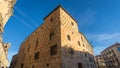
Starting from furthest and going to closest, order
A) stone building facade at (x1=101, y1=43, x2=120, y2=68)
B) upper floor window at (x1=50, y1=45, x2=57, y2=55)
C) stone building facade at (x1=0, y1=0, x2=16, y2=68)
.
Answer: stone building facade at (x1=101, y1=43, x2=120, y2=68) < stone building facade at (x1=0, y1=0, x2=16, y2=68) < upper floor window at (x1=50, y1=45, x2=57, y2=55)

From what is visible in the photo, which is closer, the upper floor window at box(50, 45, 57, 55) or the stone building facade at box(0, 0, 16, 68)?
the upper floor window at box(50, 45, 57, 55)

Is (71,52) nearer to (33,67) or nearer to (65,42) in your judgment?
(65,42)

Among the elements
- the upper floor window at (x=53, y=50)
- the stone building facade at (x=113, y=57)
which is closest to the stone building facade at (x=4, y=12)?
the upper floor window at (x=53, y=50)

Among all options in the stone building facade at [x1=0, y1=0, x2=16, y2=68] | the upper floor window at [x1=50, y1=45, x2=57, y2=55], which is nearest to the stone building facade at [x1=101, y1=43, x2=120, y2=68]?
the upper floor window at [x1=50, y1=45, x2=57, y2=55]

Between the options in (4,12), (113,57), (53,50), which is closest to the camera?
(53,50)

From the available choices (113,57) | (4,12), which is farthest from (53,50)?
(113,57)

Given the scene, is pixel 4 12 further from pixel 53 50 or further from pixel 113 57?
pixel 113 57

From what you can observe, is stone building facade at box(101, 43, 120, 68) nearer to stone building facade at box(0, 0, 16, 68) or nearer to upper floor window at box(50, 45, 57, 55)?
upper floor window at box(50, 45, 57, 55)

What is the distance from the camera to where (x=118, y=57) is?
42344 millimetres

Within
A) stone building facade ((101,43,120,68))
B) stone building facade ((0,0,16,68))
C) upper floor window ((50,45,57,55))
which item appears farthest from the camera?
stone building facade ((101,43,120,68))

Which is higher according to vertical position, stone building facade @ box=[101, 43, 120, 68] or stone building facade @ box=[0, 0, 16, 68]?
stone building facade @ box=[0, 0, 16, 68]

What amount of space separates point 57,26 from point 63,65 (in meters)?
6.90

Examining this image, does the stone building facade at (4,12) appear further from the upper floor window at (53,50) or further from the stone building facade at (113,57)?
the stone building facade at (113,57)

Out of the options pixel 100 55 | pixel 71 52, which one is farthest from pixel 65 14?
pixel 100 55
